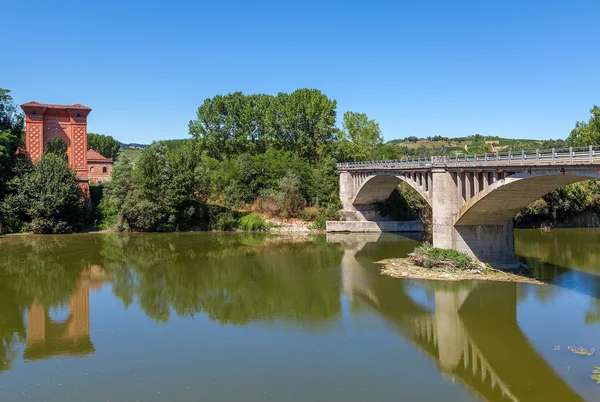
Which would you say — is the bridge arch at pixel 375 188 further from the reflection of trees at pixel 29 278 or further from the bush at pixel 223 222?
the reflection of trees at pixel 29 278

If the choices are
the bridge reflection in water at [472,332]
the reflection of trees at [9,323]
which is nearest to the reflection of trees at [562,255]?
the bridge reflection in water at [472,332]

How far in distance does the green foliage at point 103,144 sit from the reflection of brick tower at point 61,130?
149ft

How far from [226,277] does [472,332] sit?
50.3ft

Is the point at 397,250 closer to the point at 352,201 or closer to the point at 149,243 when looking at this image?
the point at 352,201

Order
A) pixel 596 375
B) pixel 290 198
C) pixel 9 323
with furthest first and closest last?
pixel 290 198 → pixel 9 323 → pixel 596 375

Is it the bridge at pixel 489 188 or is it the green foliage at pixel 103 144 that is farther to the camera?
the green foliage at pixel 103 144

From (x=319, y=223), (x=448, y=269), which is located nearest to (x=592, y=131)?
(x=319, y=223)

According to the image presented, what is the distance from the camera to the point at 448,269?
1149 inches

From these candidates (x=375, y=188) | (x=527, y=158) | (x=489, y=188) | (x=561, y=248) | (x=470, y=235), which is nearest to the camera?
(x=527, y=158)

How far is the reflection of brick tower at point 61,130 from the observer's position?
167 feet

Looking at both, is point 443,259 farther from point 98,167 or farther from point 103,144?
point 103,144

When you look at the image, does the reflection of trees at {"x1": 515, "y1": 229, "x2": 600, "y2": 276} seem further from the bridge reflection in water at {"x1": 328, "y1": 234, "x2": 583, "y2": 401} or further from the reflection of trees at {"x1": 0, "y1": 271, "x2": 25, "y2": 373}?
the reflection of trees at {"x1": 0, "y1": 271, "x2": 25, "y2": 373}

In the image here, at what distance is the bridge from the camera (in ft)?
74.3

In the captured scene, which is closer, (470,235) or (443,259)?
(443,259)
